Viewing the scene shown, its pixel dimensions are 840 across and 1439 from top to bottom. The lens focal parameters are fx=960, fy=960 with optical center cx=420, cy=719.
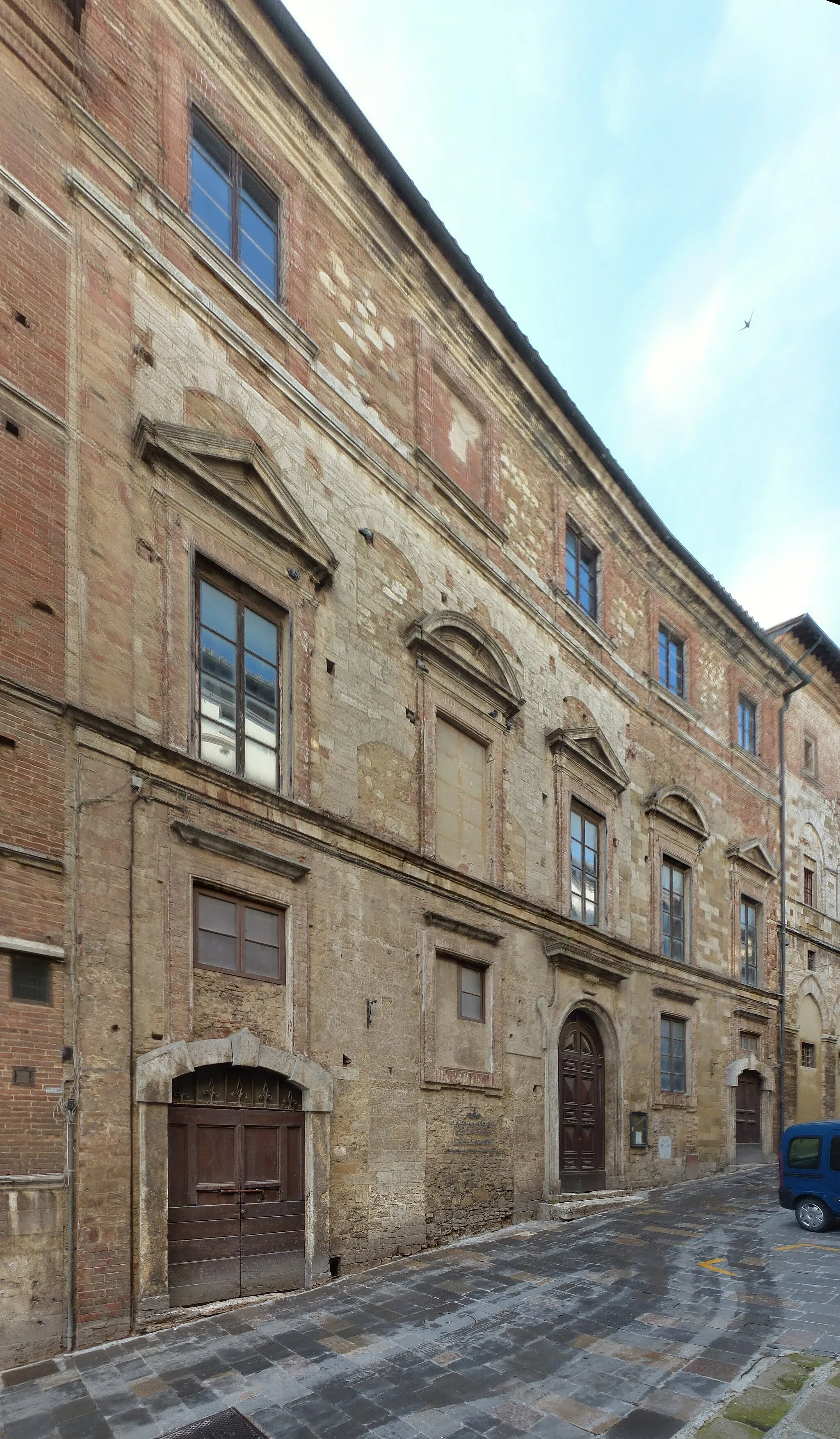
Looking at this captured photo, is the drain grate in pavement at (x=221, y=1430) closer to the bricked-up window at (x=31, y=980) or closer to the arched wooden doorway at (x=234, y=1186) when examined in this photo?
the arched wooden doorway at (x=234, y=1186)

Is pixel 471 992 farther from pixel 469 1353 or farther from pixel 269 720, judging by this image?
pixel 469 1353

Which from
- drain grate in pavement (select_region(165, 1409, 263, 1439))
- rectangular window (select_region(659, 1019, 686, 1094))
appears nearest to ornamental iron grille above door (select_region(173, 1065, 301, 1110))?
drain grate in pavement (select_region(165, 1409, 263, 1439))

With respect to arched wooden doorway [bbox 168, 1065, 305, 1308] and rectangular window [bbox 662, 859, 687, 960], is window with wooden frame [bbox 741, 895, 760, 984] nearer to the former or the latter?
rectangular window [bbox 662, 859, 687, 960]

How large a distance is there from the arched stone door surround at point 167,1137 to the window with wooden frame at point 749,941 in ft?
40.8

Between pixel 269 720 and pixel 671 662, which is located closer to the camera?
pixel 269 720

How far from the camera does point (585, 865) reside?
14.2m

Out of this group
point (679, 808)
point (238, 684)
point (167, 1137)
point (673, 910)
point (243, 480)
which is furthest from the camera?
point (679, 808)

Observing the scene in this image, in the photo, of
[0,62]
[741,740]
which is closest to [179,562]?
[0,62]

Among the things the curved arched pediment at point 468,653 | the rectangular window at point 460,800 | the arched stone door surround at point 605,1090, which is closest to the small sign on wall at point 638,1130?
the arched stone door surround at point 605,1090

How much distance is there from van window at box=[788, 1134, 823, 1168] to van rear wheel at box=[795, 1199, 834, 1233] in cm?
36

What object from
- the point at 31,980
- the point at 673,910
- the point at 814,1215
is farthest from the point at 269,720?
the point at 673,910

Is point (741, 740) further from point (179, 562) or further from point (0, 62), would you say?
point (0, 62)

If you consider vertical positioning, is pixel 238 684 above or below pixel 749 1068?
above

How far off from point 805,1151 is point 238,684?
8.51m
